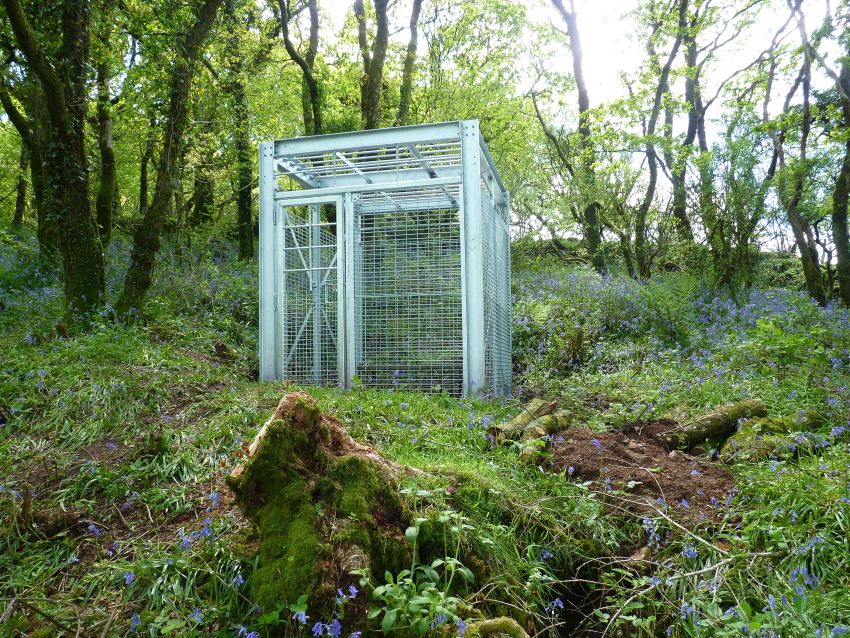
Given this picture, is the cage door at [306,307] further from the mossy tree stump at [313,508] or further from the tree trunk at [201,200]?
the mossy tree stump at [313,508]

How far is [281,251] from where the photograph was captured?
7.67m

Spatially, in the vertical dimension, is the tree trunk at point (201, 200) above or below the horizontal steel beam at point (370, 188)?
above

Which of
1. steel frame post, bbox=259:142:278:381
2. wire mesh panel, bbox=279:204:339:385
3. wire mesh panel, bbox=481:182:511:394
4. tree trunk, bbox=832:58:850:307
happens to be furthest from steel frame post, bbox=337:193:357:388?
tree trunk, bbox=832:58:850:307

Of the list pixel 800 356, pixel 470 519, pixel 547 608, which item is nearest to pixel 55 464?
pixel 470 519

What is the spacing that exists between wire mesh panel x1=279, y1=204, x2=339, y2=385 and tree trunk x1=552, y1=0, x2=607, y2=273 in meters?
6.54

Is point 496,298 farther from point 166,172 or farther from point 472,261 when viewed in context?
point 166,172

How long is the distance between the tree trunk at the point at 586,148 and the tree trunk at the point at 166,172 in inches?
304

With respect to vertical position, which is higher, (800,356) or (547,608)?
(800,356)

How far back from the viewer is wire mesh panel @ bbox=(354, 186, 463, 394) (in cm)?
725

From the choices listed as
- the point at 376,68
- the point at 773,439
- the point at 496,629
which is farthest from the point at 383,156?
the point at 496,629

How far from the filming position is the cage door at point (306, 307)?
299 inches

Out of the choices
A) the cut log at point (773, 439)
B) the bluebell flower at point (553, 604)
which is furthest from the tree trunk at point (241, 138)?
the bluebell flower at point (553, 604)

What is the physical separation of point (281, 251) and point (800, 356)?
6.04 meters

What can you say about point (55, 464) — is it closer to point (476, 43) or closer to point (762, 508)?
point (762, 508)
